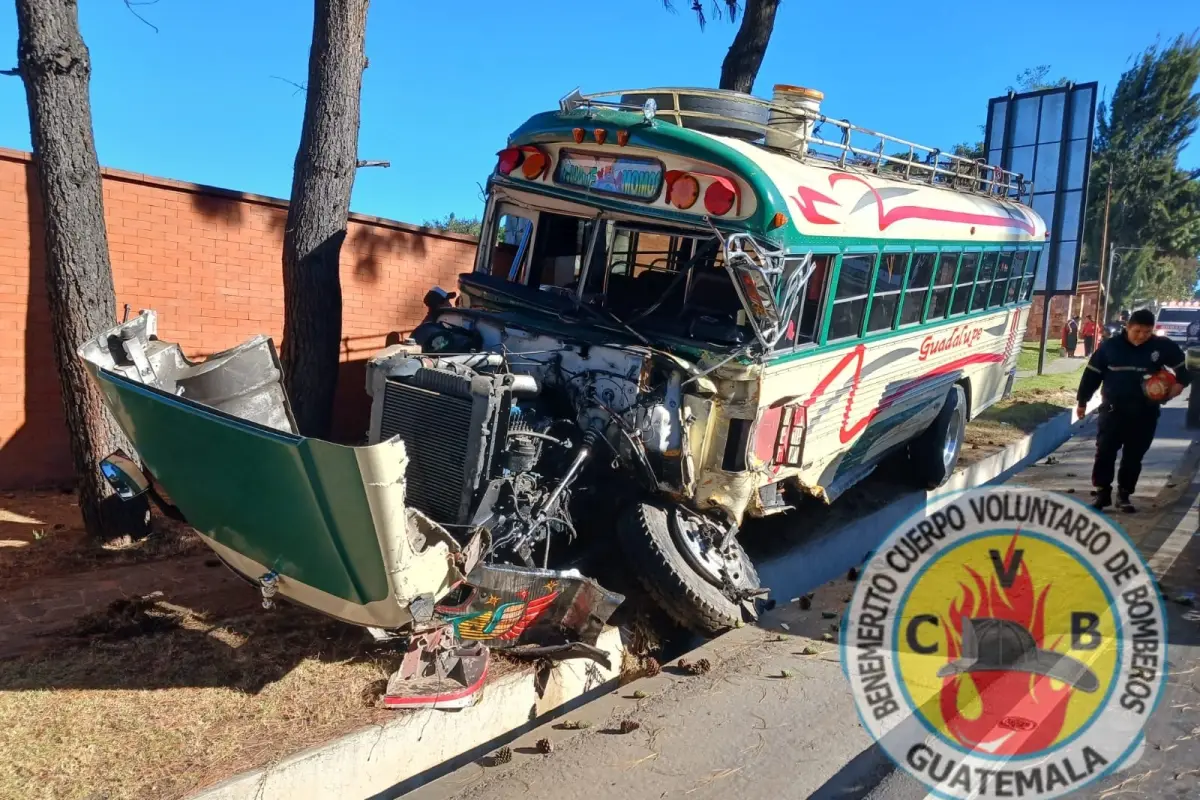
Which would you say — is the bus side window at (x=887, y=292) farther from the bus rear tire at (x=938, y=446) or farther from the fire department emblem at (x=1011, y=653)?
the bus rear tire at (x=938, y=446)

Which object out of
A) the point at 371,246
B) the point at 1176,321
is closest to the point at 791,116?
the point at 371,246

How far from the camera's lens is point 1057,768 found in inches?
143

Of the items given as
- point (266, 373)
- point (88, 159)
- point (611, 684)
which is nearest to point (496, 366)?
point (266, 373)

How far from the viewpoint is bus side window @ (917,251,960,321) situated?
7.68 m

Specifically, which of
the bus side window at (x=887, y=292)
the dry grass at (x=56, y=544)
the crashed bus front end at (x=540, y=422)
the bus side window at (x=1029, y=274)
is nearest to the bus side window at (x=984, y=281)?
the bus side window at (x=1029, y=274)

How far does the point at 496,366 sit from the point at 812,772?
2.72 metres

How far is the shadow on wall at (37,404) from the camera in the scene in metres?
6.79

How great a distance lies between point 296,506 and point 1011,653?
375 centimetres

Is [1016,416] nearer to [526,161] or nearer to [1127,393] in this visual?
[1127,393]

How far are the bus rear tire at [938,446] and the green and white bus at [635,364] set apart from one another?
2259 millimetres

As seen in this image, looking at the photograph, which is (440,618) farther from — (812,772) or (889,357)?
(889,357)

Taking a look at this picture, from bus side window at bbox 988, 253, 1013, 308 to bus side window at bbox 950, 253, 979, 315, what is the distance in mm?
872

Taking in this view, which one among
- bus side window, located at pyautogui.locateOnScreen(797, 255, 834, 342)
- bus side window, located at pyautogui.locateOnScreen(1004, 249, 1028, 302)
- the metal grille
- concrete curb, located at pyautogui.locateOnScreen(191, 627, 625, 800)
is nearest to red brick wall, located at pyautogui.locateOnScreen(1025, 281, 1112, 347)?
bus side window, located at pyautogui.locateOnScreen(1004, 249, 1028, 302)

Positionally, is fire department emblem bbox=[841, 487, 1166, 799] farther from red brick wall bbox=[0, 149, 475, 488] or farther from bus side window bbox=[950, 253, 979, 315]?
red brick wall bbox=[0, 149, 475, 488]
